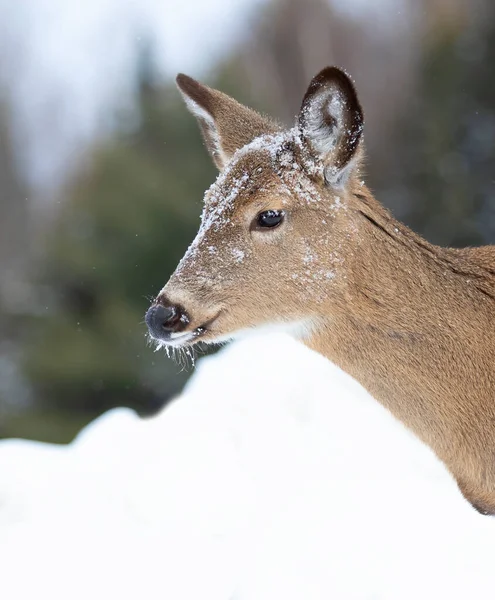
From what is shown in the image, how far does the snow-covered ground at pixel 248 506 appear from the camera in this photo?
4.04 metres

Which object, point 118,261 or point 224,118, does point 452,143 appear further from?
point 224,118

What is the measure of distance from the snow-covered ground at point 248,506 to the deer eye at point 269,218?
1602 mm

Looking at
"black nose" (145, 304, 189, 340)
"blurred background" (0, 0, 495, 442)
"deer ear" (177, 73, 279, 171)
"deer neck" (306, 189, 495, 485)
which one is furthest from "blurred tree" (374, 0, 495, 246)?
"black nose" (145, 304, 189, 340)

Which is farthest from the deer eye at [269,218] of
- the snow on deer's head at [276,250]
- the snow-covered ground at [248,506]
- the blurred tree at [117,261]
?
the blurred tree at [117,261]

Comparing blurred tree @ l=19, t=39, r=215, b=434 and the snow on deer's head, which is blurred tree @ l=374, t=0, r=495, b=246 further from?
the snow on deer's head

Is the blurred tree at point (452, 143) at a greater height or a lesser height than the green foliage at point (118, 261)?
greater

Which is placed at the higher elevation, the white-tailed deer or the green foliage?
the white-tailed deer

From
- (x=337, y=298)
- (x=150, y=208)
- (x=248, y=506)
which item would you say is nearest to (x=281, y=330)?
(x=337, y=298)

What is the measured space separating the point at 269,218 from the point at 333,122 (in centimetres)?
49

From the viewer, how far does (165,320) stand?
12.1 ft

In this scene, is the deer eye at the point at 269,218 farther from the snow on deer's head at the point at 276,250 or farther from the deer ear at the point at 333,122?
the deer ear at the point at 333,122

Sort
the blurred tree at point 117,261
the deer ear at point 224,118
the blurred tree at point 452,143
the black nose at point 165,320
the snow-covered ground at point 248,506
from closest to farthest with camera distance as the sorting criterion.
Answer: the black nose at point 165,320 → the snow-covered ground at point 248,506 → the deer ear at point 224,118 → the blurred tree at point 452,143 → the blurred tree at point 117,261

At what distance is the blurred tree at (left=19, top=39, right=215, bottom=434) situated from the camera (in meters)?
16.7

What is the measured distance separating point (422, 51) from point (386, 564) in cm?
1905
